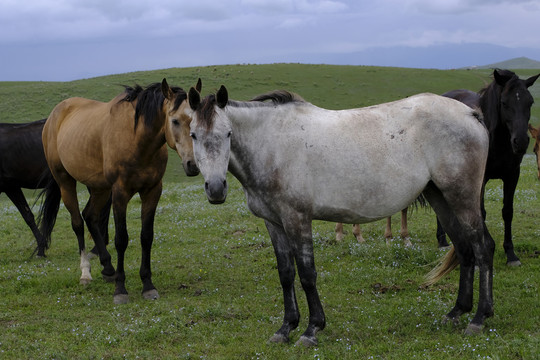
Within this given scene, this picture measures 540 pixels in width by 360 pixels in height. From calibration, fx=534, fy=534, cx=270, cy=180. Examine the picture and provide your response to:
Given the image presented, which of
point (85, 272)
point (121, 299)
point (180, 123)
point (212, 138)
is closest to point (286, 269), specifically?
point (212, 138)

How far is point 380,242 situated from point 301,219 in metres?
5.94

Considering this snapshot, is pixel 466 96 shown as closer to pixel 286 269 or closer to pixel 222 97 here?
pixel 286 269

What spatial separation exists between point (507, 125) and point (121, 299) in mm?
7150

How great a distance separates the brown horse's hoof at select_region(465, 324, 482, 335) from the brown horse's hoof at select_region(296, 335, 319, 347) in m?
1.90

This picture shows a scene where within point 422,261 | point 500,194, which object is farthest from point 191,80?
point 422,261

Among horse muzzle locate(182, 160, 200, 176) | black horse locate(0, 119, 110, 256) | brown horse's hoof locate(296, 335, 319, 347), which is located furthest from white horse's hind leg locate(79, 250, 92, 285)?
brown horse's hoof locate(296, 335, 319, 347)

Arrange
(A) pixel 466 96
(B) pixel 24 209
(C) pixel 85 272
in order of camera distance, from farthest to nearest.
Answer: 1. (B) pixel 24 209
2. (A) pixel 466 96
3. (C) pixel 85 272

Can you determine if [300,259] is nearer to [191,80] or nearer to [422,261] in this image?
[422,261]

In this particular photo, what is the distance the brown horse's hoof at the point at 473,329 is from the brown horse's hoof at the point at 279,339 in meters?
2.28

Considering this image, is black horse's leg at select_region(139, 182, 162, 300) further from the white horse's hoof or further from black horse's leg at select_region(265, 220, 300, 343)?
black horse's leg at select_region(265, 220, 300, 343)

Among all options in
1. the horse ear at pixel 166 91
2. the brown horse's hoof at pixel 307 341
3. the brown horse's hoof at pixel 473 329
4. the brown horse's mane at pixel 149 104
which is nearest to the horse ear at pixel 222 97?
the horse ear at pixel 166 91

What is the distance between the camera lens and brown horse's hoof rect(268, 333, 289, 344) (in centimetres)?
682

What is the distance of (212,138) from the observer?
20.1 feet

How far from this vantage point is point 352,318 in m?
7.63
